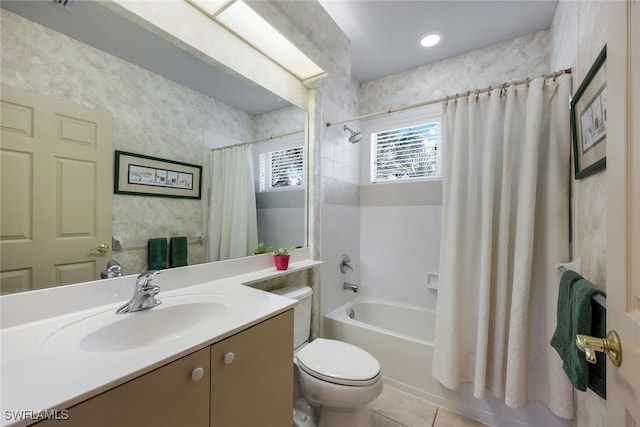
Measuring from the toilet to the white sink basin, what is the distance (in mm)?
620

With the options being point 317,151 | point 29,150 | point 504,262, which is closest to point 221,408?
point 29,150

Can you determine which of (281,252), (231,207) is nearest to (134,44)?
(231,207)

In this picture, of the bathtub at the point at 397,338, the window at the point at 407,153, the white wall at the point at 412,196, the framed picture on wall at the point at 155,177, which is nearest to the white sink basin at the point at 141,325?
the framed picture on wall at the point at 155,177

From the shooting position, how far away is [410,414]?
1.60 meters

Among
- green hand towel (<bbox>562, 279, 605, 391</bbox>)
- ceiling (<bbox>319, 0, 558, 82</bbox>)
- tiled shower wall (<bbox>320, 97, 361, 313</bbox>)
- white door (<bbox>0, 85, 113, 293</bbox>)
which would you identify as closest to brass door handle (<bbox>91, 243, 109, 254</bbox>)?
white door (<bbox>0, 85, 113, 293</bbox>)

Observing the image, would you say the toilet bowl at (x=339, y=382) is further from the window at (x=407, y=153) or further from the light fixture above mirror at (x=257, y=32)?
the light fixture above mirror at (x=257, y=32)

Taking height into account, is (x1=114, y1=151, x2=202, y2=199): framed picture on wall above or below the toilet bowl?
above

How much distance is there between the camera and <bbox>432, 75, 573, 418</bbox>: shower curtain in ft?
4.36

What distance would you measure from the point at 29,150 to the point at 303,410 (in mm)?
1767

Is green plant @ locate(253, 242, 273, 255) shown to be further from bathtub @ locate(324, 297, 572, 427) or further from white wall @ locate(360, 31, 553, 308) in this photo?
white wall @ locate(360, 31, 553, 308)

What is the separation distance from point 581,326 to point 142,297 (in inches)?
58.7

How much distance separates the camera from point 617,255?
1.76 ft

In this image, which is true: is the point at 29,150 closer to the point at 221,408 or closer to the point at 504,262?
the point at 221,408

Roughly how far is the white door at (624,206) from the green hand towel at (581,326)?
0.24m
